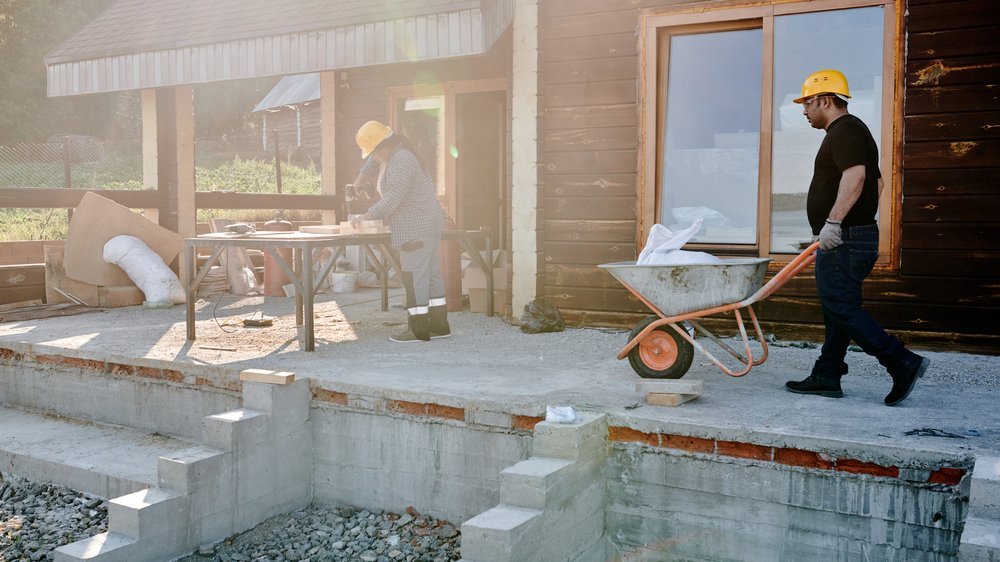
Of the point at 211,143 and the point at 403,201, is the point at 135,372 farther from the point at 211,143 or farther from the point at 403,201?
the point at 211,143

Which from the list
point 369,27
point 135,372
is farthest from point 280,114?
point 135,372

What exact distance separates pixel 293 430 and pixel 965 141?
16.7 ft

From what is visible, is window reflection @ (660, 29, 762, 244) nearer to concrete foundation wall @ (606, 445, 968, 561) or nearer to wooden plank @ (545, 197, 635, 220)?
wooden plank @ (545, 197, 635, 220)

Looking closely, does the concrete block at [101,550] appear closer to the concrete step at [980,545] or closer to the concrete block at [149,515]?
the concrete block at [149,515]

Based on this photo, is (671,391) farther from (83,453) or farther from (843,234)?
(83,453)

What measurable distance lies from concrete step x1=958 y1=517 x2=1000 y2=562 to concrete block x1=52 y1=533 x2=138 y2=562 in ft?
11.9

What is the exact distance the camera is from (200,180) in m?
27.6

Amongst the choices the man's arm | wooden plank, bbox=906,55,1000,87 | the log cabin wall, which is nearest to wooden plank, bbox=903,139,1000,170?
the log cabin wall

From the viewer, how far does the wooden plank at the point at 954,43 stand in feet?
19.8

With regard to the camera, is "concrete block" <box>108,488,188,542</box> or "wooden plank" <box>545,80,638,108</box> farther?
"wooden plank" <box>545,80,638,108</box>

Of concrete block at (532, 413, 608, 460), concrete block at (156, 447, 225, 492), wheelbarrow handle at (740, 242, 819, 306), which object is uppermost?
wheelbarrow handle at (740, 242, 819, 306)

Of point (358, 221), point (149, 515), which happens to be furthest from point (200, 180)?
point (149, 515)

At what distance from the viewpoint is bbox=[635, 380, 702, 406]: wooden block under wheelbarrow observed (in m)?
4.53

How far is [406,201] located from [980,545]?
4946 mm
